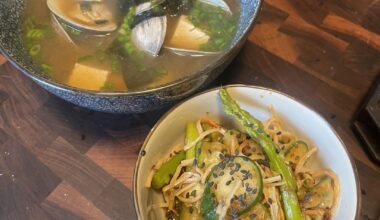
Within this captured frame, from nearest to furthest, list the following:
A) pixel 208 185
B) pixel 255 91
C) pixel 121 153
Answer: pixel 208 185 → pixel 255 91 → pixel 121 153

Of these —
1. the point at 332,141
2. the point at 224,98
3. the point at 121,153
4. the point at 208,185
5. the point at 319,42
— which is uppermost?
the point at 319,42

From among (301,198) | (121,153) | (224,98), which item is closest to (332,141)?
(301,198)

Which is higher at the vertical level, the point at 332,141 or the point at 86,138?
the point at 332,141

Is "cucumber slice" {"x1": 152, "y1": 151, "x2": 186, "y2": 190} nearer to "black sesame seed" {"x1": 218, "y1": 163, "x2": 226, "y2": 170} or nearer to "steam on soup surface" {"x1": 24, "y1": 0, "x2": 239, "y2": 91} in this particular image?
"black sesame seed" {"x1": 218, "y1": 163, "x2": 226, "y2": 170}

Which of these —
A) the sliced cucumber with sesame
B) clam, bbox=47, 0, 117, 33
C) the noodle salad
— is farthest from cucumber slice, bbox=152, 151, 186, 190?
clam, bbox=47, 0, 117, 33

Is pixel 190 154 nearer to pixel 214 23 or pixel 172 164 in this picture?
pixel 172 164

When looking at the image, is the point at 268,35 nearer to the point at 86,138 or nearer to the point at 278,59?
the point at 278,59

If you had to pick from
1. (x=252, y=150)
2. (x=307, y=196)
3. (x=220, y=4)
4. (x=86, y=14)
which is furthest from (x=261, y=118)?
(x=86, y=14)
